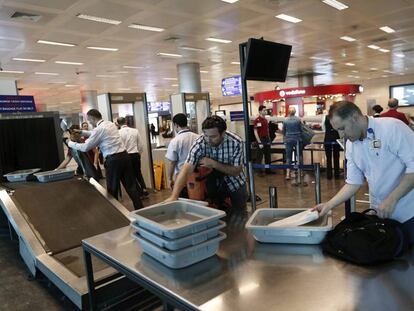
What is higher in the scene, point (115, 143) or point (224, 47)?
point (224, 47)

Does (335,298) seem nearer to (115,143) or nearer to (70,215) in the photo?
(70,215)

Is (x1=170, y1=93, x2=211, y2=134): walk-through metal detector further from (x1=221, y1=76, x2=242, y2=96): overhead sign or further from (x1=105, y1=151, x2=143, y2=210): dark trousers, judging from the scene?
(x1=221, y1=76, x2=242, y2=96): overhead sign

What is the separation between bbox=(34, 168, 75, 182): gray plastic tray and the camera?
415 cm

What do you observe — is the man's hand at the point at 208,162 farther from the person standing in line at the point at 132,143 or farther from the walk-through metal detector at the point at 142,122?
the walk-through metal detector at the point at 142,122

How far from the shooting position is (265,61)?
263cm

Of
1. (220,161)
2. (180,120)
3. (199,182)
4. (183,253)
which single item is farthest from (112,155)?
(183,253)

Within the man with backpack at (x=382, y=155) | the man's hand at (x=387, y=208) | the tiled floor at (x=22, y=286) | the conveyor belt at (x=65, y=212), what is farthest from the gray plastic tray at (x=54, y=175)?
the man's hand at (x=387, y=208)

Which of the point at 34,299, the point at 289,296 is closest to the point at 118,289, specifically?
the point at 34,299

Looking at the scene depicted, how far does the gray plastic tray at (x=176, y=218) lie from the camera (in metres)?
1.43

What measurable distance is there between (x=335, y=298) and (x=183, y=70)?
1024cm

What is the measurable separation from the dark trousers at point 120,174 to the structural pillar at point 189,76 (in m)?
6.11

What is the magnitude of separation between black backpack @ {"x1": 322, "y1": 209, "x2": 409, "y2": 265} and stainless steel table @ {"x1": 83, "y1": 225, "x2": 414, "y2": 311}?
0.12 feet

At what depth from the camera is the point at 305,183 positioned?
23.0 feet

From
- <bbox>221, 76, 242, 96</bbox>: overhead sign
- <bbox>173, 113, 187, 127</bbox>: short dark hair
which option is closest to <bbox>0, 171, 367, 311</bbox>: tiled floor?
<bbox>173, 113, 187, 127</bbox>: short dark hair
